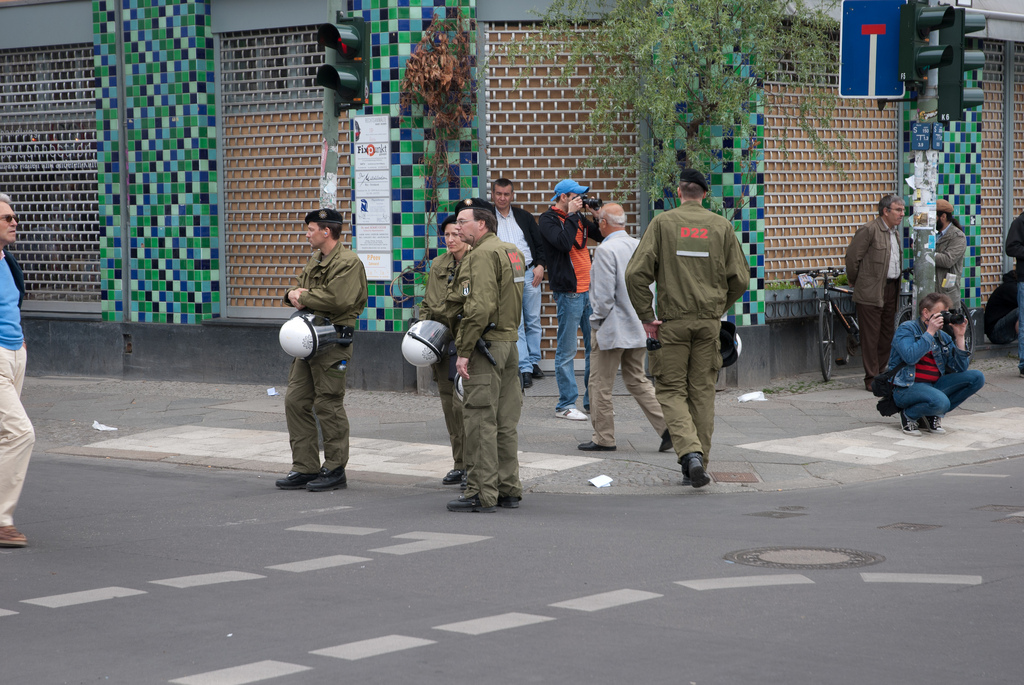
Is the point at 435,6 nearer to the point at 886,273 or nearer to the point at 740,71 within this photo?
the point at 740,71

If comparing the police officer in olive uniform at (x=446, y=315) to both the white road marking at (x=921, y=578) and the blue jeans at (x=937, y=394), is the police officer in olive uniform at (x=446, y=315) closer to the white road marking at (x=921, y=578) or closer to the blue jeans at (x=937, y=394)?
the white road marking at (x=921, y=578)

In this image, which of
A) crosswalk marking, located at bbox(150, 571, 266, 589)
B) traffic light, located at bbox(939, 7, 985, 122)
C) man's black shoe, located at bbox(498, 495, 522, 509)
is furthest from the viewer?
traffic light, located at bbox(939, 7, 985, 122)

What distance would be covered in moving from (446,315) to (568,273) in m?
3.28

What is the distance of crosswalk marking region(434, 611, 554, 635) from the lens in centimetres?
539

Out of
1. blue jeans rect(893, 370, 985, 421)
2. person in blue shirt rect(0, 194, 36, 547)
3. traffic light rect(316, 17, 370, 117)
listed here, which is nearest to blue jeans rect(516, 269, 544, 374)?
traffic light rect(316, 17, 370, 117)

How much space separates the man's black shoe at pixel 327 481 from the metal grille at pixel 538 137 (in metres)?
4.87

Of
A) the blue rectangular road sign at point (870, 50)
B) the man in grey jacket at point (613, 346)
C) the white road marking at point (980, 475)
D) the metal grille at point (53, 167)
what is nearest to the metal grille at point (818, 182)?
the blue rectangular road sign at point (870, 50)

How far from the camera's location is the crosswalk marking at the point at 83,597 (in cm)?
605

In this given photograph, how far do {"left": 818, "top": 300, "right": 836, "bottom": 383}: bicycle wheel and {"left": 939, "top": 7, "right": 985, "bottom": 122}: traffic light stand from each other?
11.3 ft

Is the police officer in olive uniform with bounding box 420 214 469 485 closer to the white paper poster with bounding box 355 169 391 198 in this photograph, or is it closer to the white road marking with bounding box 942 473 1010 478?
the white road marking with bounding box 942 473 1010 478

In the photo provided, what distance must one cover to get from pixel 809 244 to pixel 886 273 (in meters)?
Result: 1.54

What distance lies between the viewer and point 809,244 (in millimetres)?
15047

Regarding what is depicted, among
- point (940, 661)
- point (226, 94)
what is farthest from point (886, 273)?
point (940, 661)

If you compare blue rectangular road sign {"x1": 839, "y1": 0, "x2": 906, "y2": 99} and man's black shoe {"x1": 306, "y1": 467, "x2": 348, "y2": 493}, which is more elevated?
blue rectangular road sign {"x1": 839, "y1": 0, "x2": 906, "y2": 99}
